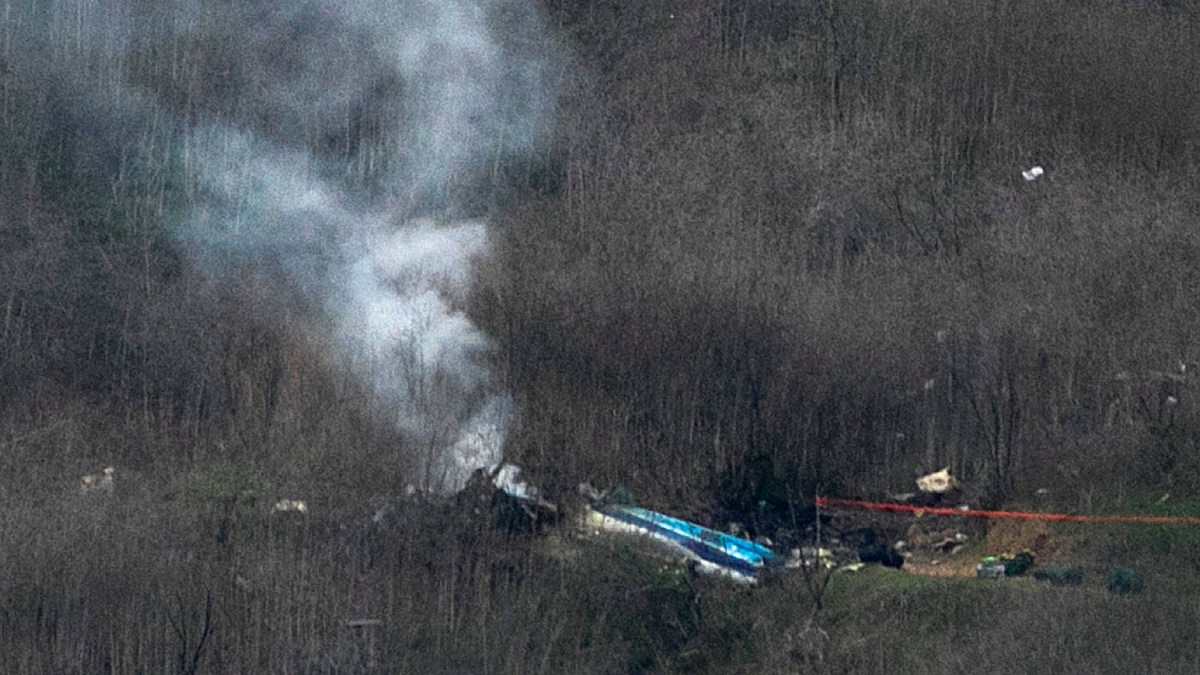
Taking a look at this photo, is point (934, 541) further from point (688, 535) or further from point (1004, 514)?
point (688, 535)

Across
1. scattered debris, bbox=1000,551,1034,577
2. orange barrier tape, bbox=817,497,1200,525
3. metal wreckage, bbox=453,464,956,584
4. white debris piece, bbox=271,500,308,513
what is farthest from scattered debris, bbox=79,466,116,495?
scattered debris, bbox=1000,551,1034,577

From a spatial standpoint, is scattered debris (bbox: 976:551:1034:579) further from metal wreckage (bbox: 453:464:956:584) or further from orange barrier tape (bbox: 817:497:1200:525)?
metal wreckage (bbox: 453:464:956:584)

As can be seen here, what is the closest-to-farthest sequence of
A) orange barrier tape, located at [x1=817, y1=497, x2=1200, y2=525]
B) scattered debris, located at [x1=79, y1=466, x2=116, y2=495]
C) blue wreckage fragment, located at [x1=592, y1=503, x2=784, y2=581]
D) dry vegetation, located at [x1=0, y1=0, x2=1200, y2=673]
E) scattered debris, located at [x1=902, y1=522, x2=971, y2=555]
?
dry vegetation, located at [x1=0, y1=0, x2=1200, y2=673]
orange barrier tape, located at [x1=817, y1=497, x2=1200, y2=525]
blue wreckage fragment, located at [x1=592, y1=503, x2=784, y2=581]
scattered debris, located at [x1=902, y1=522, x2=971, y2=555]
scattered debris, located at [x1=79, y1=466, x2=116, y2=495]

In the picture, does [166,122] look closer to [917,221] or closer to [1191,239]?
[917,221]

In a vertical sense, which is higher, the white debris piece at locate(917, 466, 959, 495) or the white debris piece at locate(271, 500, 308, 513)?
the white debris piece at locate(917, 466, 959, 495)

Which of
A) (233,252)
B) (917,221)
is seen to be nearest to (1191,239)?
(917,221)

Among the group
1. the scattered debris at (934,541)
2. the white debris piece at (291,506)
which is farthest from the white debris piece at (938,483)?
the white debris piece at (291,506)

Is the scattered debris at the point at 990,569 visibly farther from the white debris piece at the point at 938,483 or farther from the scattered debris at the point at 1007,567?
the white debris piece at the point at 938,483
